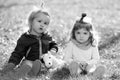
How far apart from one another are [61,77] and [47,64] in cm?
50

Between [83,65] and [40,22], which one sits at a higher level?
[40,22]

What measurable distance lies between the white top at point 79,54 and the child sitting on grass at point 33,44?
0.45 m

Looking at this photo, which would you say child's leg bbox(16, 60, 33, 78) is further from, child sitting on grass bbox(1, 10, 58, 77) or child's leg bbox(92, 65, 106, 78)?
child's leg bbox(92, 65, 106, 78)

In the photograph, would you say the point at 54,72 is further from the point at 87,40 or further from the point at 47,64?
the point at 87,40

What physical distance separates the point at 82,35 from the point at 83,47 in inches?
14.3

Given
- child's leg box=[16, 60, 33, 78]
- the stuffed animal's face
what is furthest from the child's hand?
child's leg box=[16, 60, 33, 78]

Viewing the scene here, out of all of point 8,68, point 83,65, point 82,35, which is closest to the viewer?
point 8,68

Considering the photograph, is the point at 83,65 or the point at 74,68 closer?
the point at 74,68

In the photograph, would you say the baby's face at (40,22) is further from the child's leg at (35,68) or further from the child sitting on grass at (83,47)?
the child's leg at (35,68)

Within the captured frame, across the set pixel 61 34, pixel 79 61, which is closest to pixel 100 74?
pixel 79 61

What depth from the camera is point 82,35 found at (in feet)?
25.4

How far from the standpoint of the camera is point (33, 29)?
802 cm

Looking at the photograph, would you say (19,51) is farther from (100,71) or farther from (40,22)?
(100,71)

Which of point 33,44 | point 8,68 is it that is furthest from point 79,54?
point 8,68
